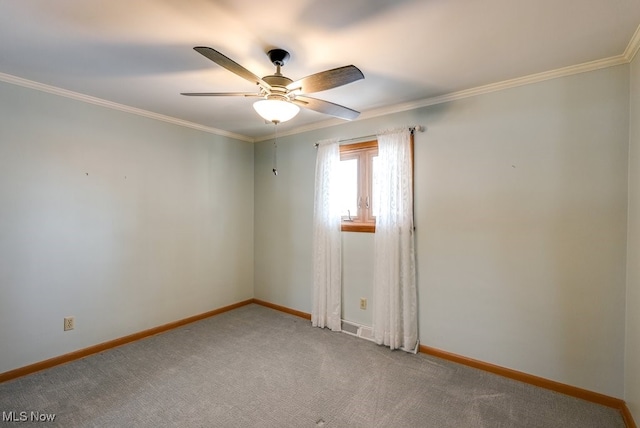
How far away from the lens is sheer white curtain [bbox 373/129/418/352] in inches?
109

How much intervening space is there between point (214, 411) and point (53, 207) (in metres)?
2.22

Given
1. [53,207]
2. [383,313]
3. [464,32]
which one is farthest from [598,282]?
[53,207]

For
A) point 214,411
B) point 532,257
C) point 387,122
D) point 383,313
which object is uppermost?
point 387,122

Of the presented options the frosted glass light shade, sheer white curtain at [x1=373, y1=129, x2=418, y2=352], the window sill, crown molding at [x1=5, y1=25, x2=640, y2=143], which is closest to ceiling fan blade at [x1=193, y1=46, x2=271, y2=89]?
the frosted glass light shade

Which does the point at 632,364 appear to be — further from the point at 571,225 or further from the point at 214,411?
the point at 214,411

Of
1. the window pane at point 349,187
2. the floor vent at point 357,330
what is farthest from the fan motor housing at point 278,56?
the floor vent at point 357,330

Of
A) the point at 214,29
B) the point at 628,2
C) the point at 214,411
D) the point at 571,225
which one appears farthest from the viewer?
the point at 571,225

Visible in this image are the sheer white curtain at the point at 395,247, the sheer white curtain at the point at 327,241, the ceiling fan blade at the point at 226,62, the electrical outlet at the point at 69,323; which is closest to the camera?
the ceiling fan blade at the point at 226,62

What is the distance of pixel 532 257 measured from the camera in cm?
227

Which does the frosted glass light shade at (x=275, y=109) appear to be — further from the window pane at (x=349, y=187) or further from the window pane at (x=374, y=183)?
the window pane at (x=349, y=187)

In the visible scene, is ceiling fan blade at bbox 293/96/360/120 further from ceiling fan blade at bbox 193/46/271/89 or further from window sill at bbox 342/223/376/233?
window sill at bbox 342/223/376/233

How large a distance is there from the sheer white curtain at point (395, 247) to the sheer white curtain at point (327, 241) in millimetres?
530

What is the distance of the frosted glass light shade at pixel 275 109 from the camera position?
174 cm

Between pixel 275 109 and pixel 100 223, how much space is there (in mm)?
2253
